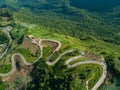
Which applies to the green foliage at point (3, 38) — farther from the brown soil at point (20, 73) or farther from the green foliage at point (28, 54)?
the brown soil at point (20, 73)

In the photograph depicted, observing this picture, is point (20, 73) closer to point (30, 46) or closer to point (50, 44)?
point (30, 46)

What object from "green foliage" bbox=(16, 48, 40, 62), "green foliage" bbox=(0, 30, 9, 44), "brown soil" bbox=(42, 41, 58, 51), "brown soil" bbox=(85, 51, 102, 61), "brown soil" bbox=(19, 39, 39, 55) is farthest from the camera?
"green foliage" bbox=(0, 30, 9, 44)

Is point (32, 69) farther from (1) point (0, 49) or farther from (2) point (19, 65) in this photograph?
(1) point (0, 49)

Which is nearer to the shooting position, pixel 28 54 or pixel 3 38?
pixel 28 54

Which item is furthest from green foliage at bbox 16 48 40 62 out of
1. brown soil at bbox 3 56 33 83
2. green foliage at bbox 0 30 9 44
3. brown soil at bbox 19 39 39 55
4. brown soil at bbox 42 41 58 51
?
green foliage at bbox 0 30 9 44

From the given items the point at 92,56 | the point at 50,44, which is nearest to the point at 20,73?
the point at 50,44

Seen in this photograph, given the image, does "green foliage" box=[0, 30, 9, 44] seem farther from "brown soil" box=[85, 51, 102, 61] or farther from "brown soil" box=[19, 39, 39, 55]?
"brown soil" box=[85, 51, 102, 61]

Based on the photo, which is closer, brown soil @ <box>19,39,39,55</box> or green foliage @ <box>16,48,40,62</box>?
green foliage @ <box>16,48,40,62</box>

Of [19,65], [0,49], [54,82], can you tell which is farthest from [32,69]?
[0,49]

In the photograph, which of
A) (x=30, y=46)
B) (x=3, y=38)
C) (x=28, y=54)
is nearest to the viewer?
(x=28, y=54)

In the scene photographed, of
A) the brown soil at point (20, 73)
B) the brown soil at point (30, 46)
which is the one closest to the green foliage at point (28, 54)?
the brown soil at point (30, 46)

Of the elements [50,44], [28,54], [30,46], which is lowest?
[28,54]
